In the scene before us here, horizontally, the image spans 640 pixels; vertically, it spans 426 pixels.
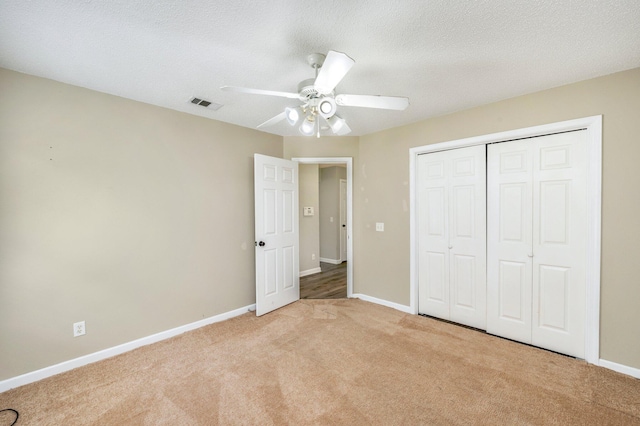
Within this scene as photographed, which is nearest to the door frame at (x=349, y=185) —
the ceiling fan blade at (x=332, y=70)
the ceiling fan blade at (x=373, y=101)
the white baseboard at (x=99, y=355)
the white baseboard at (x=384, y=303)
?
the white baseboard at (x=384, y=303)

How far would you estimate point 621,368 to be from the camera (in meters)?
2.22

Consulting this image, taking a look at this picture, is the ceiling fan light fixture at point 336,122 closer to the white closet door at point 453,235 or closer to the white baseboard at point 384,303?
the white closet door at point 453,235

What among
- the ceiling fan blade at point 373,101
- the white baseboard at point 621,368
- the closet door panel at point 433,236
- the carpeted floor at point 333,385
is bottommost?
the carpeted floor at point 333,385

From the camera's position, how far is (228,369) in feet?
7.59

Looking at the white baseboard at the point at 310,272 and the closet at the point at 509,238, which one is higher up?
the closet at the point at 509,238

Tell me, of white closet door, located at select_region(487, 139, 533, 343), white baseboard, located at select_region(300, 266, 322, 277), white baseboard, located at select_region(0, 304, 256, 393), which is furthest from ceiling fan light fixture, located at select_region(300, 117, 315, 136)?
white baseboard, located at select_region(300, 266, 322, 277)

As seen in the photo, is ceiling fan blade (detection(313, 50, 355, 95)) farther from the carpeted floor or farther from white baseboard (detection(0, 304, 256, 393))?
white baseboard (detection(0, 304, 256, 393))

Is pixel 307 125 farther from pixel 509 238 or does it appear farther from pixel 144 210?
pixel 509 238

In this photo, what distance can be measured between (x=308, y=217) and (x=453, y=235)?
293 cm

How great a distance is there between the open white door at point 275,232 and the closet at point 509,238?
5.56ft

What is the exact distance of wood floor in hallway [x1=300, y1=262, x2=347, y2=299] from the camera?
4266 mm

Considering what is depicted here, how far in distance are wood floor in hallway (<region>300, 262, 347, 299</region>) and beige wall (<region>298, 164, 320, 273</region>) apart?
14.8 inches

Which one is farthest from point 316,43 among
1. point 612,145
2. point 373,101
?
point 612,145

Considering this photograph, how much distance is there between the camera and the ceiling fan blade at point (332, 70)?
1464 mm
